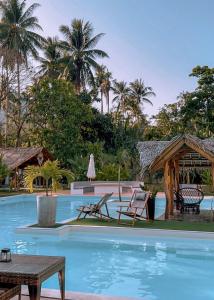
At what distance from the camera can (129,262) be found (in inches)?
351

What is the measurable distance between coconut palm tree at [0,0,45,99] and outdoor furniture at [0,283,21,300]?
3395 centimetres

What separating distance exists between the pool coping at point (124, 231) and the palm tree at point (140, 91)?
43790 millimetres

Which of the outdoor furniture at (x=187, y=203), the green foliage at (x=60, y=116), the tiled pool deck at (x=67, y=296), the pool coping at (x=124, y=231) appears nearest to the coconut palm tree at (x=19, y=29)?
the green foliage at (x=60, y=116)

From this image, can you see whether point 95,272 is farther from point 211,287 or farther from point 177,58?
point 177,58

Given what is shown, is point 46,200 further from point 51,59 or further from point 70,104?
point 51,59

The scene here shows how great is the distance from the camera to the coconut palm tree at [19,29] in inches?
1500

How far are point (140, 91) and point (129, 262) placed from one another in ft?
155

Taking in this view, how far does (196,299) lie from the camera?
6539 mm

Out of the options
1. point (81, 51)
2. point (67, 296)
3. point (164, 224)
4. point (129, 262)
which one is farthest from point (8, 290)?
point (81, 51)

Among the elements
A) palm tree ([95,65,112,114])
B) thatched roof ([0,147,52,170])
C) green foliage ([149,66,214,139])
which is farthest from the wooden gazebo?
palm tree ([95,65,112,114])

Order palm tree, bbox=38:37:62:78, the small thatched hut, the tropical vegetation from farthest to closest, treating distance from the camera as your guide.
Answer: palm tree, bbox=38:37:62:78
the tropical vegetation
the small thatched hut

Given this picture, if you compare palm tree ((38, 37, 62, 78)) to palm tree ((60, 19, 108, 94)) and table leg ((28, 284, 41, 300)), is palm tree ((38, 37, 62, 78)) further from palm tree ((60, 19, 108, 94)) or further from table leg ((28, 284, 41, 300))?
table leg ((28, 284, 41, 300))

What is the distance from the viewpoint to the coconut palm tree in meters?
38.1

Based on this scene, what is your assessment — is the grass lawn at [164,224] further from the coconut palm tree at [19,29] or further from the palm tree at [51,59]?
the palm tree at [51,59]
